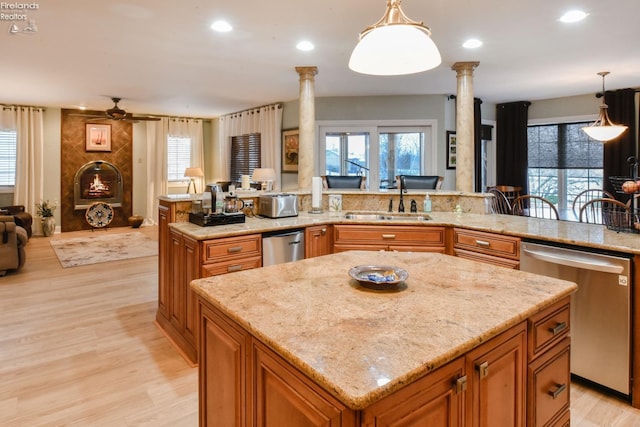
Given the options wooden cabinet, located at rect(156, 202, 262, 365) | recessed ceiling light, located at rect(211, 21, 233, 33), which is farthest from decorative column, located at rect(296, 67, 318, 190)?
wooden cabinet, located at rect(156, 202, 262, 365)

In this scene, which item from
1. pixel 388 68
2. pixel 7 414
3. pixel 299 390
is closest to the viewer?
pixel 299 390

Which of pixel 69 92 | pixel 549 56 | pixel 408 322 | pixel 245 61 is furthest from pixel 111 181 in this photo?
pixel 408 322

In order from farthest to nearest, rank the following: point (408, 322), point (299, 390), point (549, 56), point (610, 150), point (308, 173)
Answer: point (610, 150)
point (308, 173)
point (549, 56)
point (408, 322)
point (299, 390)

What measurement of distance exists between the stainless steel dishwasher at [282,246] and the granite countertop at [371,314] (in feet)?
4.06

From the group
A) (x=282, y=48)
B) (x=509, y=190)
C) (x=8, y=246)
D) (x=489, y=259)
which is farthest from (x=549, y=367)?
(x=8, y=246)

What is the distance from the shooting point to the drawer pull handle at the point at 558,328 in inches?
59.1

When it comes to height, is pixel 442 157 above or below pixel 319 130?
Result: below

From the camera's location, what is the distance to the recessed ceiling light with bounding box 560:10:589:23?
121 inches

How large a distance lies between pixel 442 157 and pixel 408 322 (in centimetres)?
571

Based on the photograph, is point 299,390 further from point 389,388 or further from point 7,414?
point 7,414

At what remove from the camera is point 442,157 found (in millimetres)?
6508

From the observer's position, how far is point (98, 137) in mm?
8523

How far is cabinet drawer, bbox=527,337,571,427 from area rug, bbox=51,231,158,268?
5703mm

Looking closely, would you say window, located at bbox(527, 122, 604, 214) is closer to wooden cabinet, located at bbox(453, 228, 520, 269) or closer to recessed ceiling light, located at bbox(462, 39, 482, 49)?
recessed ceiling light, located at bbox(462, 39, 482, 49)
